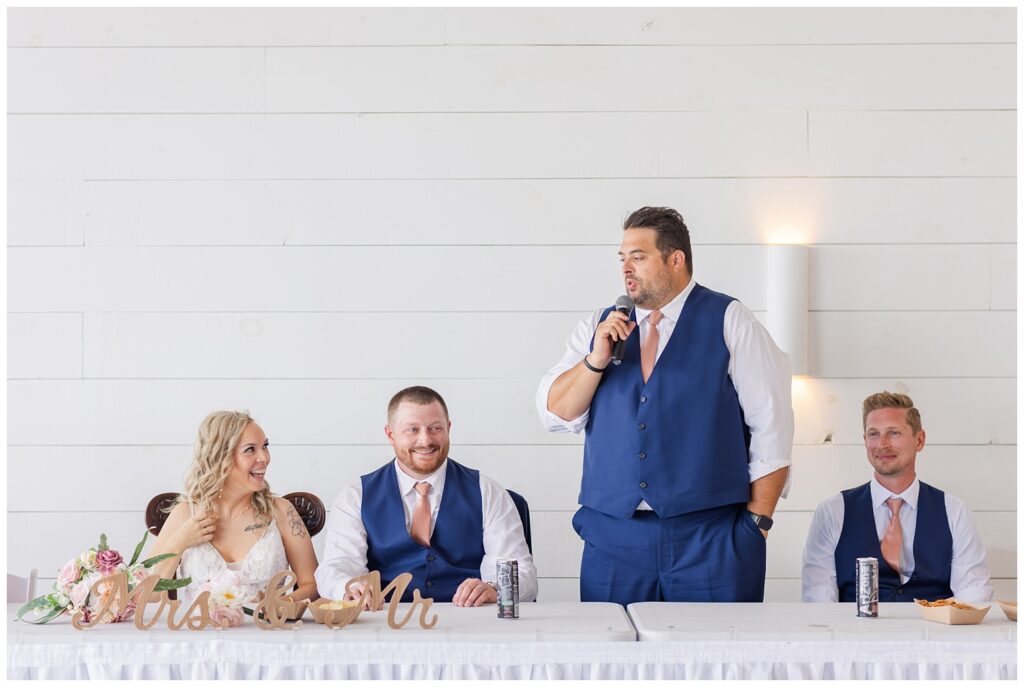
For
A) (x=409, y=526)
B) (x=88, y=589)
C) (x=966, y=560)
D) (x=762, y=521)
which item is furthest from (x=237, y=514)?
(x=966, y=560)

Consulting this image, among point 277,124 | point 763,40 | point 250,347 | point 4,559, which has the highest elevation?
point 763,40

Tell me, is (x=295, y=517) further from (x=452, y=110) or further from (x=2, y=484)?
(x=452, y=110)

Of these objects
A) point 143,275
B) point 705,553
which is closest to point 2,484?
point 143,275

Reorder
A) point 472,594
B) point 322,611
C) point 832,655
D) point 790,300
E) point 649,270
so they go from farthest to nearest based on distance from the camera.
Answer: point 790,300, point 649,270, point 472,594, point 322,611, point 832,655

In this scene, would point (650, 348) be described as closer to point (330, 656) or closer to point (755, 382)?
point (755, 382)

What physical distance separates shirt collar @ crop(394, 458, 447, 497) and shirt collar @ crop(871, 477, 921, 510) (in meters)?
1.37

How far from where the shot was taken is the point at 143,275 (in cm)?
387

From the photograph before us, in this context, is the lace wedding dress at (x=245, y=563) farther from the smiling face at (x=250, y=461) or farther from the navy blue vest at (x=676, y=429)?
the navy blue vest at (x=676, y=429)

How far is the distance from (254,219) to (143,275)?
0.43 m

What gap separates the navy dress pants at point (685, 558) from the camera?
295 cm

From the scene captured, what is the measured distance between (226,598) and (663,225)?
1.53 meters

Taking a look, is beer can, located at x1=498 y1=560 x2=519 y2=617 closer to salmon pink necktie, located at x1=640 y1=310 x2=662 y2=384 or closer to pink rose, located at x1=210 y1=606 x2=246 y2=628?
pink rose, located at x1=210 y1=606 x2=246 y2=628

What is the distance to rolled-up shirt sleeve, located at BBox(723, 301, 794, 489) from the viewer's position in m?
3.02

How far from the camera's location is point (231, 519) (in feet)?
10.6
